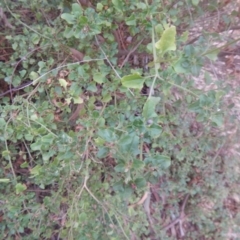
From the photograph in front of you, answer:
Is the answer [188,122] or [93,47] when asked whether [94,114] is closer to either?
[93,47]

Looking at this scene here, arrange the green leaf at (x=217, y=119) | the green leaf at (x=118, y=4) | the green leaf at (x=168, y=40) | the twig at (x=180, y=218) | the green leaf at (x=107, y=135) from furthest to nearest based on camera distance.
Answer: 1. the twig at (x=180, y=218)
2. the green leaf at (x=118, y=4)
3. the green leaf at (x=217, y=119)
4. the green leaf at (x=107, y=135)
5. the green leaf at (x=168, y=40)

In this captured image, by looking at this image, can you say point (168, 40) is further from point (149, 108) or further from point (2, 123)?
point (2, 123)

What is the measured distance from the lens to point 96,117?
113 cm

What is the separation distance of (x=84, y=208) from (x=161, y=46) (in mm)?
670

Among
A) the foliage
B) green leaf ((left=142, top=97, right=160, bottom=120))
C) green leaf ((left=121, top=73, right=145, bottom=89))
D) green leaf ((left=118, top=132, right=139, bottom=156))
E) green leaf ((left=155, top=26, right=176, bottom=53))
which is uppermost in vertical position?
green leaf ((left=155, top=26, right=176, bottom=53))

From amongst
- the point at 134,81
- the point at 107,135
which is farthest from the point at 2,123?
the point at 134,81

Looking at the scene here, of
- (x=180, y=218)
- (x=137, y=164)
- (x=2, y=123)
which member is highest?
(x=137, y=164)

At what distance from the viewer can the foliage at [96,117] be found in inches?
38.2

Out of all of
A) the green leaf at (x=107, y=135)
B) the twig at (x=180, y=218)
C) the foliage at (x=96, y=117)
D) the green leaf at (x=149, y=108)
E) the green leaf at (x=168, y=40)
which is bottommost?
the twig at (x=180, y=218)

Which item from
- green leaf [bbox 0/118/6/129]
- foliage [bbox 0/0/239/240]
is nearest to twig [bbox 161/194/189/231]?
foliage [bbox 0/0/239/240]

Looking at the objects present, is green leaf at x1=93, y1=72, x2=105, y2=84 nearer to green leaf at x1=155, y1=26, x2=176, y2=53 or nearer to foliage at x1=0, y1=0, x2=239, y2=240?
foliage at x1=0, y1=0, x2=239, y2=240

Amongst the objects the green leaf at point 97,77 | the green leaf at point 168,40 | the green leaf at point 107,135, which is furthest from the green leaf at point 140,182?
the green leaf at point 97,77

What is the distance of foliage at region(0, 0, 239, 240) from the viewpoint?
38.2 inches

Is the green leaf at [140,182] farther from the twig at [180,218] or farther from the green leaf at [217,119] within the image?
the twig at [180,218]
